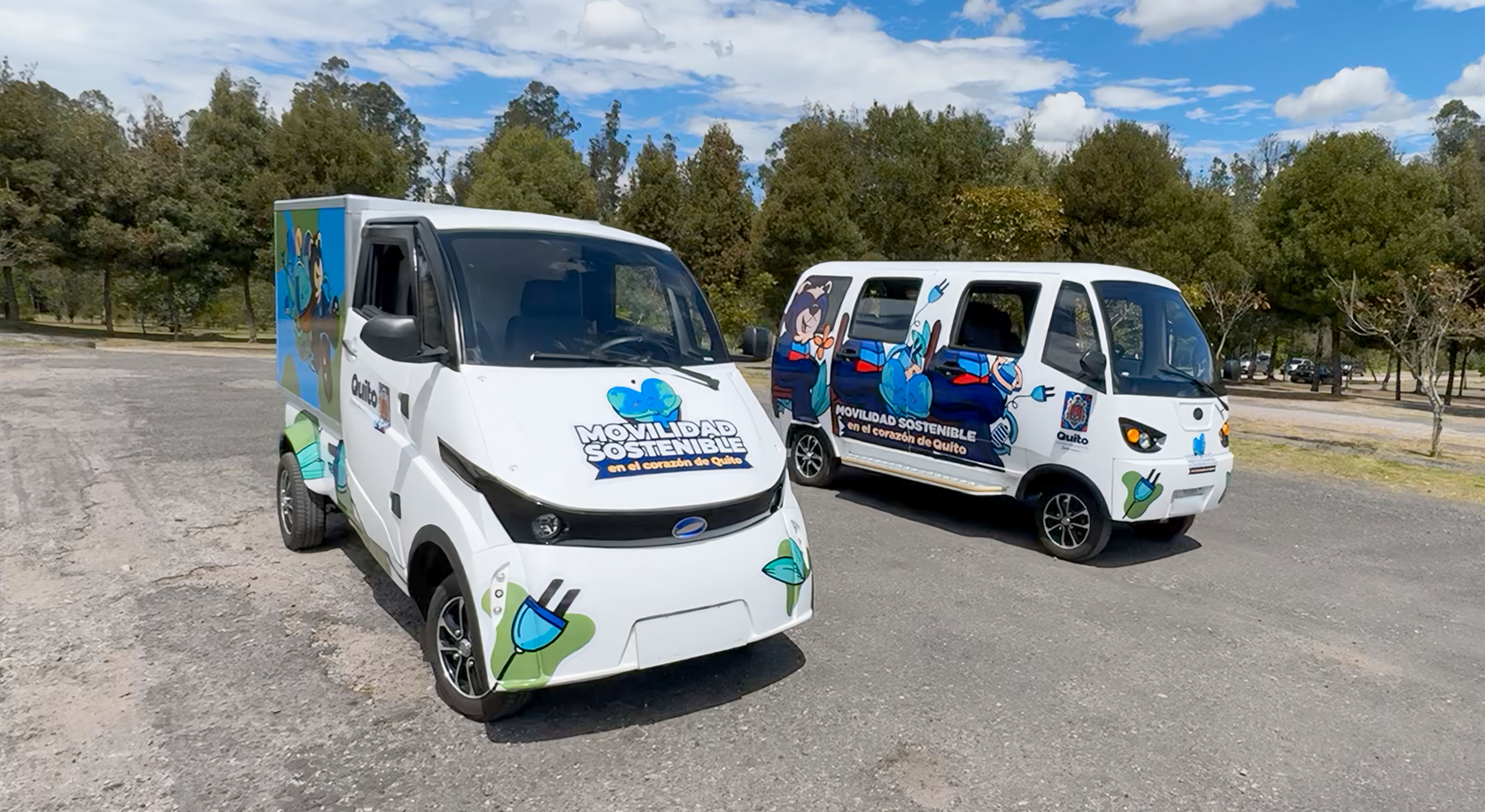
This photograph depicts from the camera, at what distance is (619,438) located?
3.87 metres

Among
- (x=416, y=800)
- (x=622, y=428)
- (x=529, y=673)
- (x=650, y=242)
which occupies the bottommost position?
(x=416, y=800)

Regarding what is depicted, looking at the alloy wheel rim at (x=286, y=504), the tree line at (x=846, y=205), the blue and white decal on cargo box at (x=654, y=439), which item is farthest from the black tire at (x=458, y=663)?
the tree line at (x=846, y=205)

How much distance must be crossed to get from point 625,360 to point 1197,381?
4717mm

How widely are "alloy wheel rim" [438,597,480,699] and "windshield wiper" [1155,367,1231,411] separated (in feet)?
17.5

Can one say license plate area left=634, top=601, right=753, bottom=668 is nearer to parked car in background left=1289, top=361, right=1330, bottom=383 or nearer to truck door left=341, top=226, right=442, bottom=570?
truck door left=341, top=226, right=442, bottom=570

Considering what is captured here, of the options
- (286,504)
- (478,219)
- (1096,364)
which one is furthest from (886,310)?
(286,504)

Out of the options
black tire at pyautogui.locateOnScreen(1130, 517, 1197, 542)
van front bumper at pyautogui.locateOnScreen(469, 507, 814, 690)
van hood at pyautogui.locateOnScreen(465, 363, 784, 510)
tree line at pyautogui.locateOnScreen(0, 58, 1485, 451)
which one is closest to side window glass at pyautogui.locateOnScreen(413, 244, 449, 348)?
van hood at pyautogui.locateOnScreen(465, 363, 784, 510)

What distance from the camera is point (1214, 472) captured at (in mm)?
6727

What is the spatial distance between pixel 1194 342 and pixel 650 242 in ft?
14.9

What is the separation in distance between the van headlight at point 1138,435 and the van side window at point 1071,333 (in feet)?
1.52

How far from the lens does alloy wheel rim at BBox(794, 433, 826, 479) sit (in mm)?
9016

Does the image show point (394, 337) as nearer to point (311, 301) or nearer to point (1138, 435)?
point (311, 301)

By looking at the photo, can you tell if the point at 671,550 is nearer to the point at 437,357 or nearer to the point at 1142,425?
the point at 437,357

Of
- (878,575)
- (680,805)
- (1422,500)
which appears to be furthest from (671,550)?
(1422,500)
